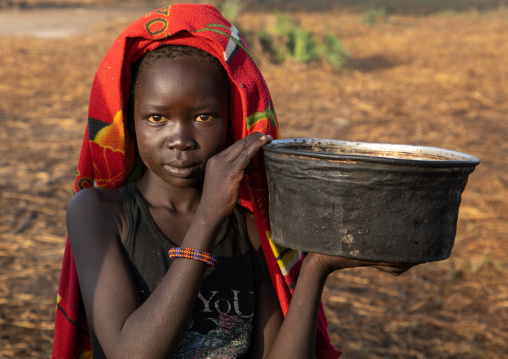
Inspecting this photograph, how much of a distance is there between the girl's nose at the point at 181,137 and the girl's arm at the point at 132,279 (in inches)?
4.1

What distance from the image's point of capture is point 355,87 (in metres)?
8.64

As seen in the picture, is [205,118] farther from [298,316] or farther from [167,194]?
[298,316]

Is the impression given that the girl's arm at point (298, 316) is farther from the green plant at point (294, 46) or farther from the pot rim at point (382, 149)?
the green plant at point (294, 46)

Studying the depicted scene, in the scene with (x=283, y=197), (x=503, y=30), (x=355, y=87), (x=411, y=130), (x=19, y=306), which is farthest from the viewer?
(x=503, y=30)

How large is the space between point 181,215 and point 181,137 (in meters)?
0.33

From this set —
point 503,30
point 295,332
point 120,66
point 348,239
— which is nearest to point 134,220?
point 120,66

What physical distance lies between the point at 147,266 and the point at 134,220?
0.15 m

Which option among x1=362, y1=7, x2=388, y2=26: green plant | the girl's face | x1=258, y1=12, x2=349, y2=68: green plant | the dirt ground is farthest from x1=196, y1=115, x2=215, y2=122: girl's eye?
x1=362, y1=7, x2=388, y2=26: green plant

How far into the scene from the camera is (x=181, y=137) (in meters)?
1.69

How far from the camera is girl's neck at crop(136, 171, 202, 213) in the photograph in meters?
1.91

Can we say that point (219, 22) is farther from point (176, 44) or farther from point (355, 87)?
point (355, 87)

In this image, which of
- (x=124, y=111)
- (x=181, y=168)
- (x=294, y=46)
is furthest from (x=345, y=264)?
(x=294, y=46)

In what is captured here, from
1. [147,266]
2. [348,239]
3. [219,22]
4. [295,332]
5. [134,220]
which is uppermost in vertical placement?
[219,22]

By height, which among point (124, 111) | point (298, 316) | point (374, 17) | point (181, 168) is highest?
point (124, 111)
